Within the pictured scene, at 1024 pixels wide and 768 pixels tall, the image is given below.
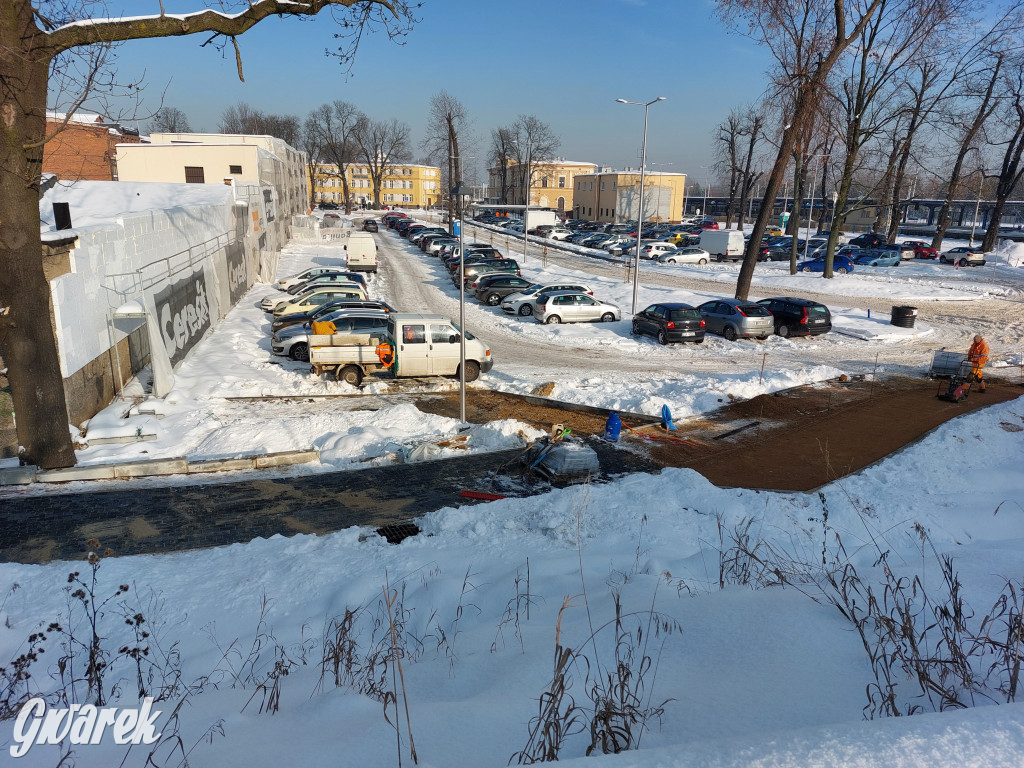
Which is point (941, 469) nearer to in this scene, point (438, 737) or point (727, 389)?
point (727, 389)

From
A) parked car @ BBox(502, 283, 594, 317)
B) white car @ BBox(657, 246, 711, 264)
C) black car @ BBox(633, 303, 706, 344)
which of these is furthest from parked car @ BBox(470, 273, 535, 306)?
white car @ BBox(657, 246, 711, 264)

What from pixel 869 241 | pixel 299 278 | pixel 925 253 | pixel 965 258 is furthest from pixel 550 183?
pixel 299 278

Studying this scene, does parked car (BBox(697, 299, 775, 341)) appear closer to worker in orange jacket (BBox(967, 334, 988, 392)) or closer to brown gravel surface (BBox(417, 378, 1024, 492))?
brown gravel surface (BBox(417, 378, 1024, 492))

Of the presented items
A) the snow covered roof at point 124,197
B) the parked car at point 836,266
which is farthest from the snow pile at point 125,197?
the parked car at point 836,266

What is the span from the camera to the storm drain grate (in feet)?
27.7

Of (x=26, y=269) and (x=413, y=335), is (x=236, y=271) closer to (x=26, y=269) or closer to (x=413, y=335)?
(x=413, y=335)

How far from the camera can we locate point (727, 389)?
1670 centimetres

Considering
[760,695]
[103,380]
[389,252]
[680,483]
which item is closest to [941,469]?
[680,483]

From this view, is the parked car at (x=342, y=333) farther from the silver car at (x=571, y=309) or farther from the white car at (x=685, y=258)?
the white car at (x=685, y=258)

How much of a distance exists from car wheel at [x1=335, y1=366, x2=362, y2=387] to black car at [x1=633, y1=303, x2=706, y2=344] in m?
11.5

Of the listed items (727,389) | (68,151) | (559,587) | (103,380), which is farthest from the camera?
(68,151)

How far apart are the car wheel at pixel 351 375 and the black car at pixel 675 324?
1147 centimetres

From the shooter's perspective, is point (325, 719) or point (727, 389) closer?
point (325, 719)

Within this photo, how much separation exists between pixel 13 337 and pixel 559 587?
9.34 m
